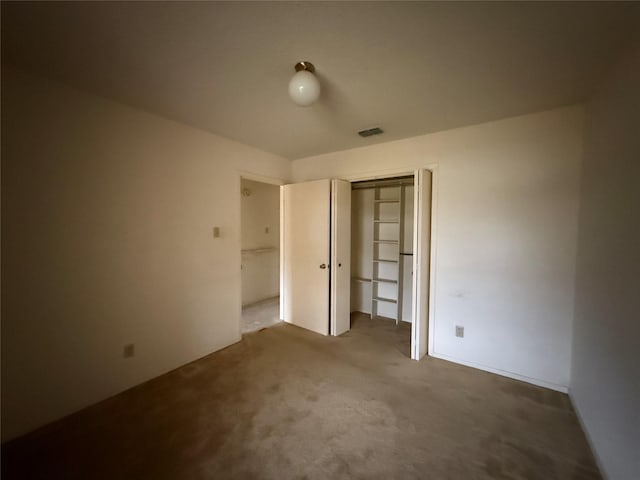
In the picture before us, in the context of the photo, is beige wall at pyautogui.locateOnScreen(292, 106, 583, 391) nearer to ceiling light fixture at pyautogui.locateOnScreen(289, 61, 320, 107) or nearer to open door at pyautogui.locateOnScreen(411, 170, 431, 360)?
open door at pyautogui.locateOnScreen(411, 170, 431, 360)

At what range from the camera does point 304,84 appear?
5.24ft

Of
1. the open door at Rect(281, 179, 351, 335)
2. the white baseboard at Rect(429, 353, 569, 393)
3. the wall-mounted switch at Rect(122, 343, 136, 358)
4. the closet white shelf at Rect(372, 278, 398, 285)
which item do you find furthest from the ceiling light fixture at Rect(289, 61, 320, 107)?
the closet white shelf at Rect(372, 278, 398, 285)

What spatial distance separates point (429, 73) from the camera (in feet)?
5.68

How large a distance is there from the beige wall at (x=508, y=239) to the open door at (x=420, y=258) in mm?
105

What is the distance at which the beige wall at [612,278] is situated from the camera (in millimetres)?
1273

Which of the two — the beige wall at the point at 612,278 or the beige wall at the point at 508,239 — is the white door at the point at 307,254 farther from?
the beige wall at the point at 612,278

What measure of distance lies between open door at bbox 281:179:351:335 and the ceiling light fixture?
5.52 ft

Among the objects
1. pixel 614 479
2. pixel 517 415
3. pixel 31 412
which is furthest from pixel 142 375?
pixel 614 479

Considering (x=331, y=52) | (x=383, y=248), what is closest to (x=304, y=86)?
(x=331, y=52)

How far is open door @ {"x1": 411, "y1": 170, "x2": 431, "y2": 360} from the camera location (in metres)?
2.74

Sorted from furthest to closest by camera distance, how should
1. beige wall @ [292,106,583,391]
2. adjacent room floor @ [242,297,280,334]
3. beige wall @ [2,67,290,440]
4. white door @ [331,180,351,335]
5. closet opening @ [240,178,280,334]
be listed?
1. closet opening @ [240,178,280,334]
2. adjacent room floor @ [242,297,280,334]
3. white door @ [331,180,351,335]
4. beige wall @ [292,106,583,391]
5. beige wall @ [2,67,290,440]

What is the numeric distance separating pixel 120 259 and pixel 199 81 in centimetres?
160

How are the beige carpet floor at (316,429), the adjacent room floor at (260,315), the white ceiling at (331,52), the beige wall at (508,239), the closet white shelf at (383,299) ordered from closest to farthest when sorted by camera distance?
the white ceiling at (331,52) → the beige carpet floor at (316,429) → the beige wall at (508,239) → the adjacent room floor at (260,315) → the closet white shelf at (383,299)

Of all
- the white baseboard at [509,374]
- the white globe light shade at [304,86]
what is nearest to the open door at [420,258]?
the white baseboard at [509,374]
